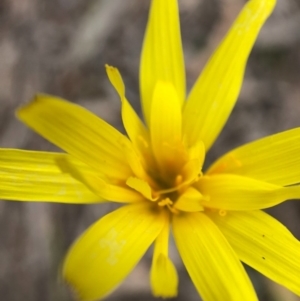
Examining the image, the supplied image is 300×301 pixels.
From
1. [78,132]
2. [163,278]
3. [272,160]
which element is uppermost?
[78,132]

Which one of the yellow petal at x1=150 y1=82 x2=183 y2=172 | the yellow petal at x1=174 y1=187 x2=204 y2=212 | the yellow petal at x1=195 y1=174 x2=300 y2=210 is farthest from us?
the yellow petal at x1=150 y1=82 x2=183 y2=172

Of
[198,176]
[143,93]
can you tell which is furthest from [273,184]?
[143,93]

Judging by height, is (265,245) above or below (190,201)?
below

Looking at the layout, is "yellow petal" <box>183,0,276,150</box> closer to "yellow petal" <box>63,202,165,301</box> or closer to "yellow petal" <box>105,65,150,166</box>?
"yellow petal" <box>105,65,150,166</box>

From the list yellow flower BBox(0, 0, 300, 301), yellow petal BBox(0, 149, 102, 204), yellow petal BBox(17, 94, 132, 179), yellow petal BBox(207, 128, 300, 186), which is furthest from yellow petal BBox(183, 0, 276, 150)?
yellow petal BBox(0, 149, 102, 204)

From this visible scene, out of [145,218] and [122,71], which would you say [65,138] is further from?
[122,71]

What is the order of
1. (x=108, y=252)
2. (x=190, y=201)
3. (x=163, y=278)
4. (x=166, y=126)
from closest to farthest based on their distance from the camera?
(x=163, y=278) → (x=108, y=252) → (x=190, y=201) → (x=166, y=126)

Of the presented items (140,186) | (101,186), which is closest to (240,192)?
(140,186)

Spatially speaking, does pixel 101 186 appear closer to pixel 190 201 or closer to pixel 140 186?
pixel 140 186
